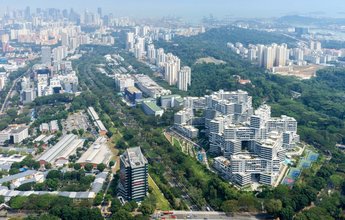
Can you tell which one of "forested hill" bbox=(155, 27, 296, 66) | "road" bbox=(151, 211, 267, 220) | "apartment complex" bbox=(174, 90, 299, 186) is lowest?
"road" bbox=(151, 211, 267, 220)

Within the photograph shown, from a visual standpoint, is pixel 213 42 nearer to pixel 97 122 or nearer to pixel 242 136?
pixel 97 122

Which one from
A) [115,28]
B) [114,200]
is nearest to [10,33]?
[115,28]

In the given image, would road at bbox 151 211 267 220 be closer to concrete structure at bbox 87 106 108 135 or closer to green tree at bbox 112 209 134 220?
green tree at bbox 112 209 134 220

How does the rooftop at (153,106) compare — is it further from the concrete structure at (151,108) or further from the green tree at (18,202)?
the green tree at (18,202)

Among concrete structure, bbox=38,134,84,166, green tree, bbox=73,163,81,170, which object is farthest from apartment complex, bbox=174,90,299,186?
green tree, bbox=73,163,81,170

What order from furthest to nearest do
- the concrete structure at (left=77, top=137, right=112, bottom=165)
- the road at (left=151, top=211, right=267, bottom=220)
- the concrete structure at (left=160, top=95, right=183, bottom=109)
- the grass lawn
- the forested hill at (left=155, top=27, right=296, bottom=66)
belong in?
the forested hill at (left=155, top=27, right=296, bottom=66) → the concrete structure at (left=160, top=95, right=183, bottom=109) → the concrete structure at (left=77, top=137, right=112, bottom=165) → the grass lawn → the road at (left=151, top=211, right=267, bottom=220)

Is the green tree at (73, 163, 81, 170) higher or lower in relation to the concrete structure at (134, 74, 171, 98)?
lower
